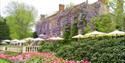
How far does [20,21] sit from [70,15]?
77.6ft

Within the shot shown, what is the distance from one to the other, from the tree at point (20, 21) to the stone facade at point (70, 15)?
648 centimetres

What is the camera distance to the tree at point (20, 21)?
70.1 meters

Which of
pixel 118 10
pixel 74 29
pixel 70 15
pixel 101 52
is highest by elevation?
pixel 118 10

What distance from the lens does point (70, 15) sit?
163 ft

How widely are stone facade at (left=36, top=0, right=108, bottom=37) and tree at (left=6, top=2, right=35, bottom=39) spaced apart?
6482 millimetres

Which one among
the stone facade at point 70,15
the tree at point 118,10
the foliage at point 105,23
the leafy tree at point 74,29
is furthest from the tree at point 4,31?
the tree at point 118,10

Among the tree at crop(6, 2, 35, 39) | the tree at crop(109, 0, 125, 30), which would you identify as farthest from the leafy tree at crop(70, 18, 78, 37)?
the tree at crop(6, 2, 35, 39)

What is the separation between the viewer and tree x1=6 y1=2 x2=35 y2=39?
70106 mm

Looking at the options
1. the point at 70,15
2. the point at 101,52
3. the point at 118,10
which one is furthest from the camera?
the point at 70,15

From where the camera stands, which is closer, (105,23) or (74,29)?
(105,23)

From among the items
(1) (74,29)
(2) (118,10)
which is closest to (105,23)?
(2) (118,10)

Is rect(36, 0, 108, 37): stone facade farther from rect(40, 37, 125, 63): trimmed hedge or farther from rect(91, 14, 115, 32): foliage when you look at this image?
rect(40, 37, 125, 63): trimmed hedge

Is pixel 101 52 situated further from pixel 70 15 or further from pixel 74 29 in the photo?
pixel 70 15

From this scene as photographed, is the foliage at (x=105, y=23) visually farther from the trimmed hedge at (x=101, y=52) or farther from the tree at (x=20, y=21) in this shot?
the tree at (x=20, y=21)
